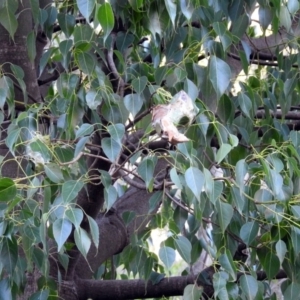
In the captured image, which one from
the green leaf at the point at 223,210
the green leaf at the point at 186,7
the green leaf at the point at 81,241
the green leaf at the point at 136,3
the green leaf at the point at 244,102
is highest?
the green leaf at the point at 136,3

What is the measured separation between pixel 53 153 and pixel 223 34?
1.34 feet

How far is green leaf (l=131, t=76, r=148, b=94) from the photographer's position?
1.33 m

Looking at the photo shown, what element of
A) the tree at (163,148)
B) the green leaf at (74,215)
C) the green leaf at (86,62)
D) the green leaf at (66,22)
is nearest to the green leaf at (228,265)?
the tree at (163,148)

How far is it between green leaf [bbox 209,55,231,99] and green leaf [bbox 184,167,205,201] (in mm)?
211

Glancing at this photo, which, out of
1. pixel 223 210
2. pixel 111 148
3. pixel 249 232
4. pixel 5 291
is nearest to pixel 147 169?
pixel 111 148

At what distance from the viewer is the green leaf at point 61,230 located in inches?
43.4

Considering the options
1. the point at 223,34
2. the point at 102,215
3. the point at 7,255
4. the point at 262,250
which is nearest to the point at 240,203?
the point at 262,250

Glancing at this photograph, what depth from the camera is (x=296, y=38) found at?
155cm

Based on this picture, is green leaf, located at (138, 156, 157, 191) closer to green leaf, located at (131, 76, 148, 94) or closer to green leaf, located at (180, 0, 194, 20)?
green leaf, located at (131, 76, 148, 94)

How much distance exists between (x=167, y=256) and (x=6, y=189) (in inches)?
13.1

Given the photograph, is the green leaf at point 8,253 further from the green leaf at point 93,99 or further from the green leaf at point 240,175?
the green leaf at point 240,175

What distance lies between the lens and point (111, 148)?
1.20 metres

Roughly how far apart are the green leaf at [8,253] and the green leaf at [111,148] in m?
0.24

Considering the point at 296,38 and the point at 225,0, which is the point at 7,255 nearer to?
the point at 225,0
